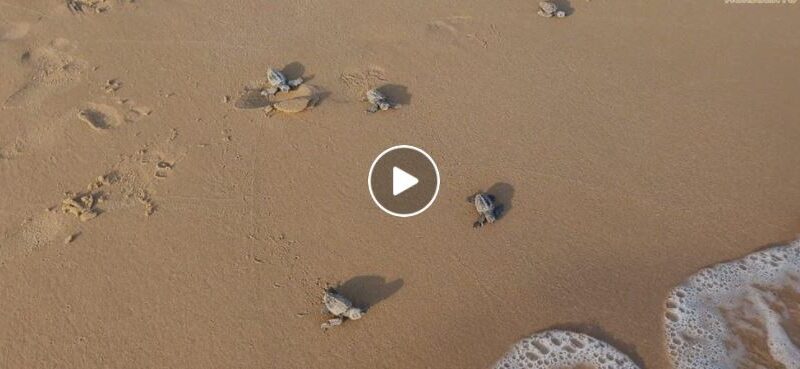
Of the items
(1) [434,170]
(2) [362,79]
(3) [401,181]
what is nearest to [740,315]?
(1) [434,170]

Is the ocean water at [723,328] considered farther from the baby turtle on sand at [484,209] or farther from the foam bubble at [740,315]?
the baby turtle on sand at [484,209]

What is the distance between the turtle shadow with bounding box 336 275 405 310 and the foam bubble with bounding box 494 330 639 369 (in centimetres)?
139

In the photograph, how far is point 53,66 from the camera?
294 inches

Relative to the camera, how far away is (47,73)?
7.43m

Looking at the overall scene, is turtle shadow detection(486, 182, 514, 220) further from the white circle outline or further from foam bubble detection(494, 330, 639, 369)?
foam bubble detection(494, 330, 639, 369)

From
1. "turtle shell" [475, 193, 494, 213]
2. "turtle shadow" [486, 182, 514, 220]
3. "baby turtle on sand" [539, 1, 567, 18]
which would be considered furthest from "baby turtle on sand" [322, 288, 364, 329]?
"baby turtle on sand" [539, 1, 567, 18]

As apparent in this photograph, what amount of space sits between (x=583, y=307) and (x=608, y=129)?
2.56 meters

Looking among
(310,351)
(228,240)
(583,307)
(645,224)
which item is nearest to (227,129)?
(228,240)

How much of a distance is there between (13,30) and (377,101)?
5.31 m

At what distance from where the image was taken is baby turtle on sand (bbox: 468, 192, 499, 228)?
6.47 metres

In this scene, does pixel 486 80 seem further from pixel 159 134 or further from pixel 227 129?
pixel 159 134

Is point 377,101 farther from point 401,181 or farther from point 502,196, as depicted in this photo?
point 502,196

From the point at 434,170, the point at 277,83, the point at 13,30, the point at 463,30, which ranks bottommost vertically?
the point at 13,30

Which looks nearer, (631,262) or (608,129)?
(631,262)
